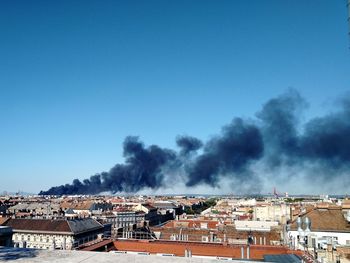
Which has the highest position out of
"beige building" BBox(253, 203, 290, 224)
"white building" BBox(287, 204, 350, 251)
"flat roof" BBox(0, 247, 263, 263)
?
"flat roof" BBox(0, 247, 263, 263)

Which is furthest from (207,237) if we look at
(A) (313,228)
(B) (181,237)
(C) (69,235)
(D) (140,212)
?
(D) (140,212)

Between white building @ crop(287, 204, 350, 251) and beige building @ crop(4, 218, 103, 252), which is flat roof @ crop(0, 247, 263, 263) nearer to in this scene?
white building @ crop(287, 204, 350, 251)

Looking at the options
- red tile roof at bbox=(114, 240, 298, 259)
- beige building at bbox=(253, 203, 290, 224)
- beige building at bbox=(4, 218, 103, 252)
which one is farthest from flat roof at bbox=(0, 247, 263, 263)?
beige building at bbox=(253, 203, 290, 224)

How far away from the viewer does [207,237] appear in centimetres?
4316

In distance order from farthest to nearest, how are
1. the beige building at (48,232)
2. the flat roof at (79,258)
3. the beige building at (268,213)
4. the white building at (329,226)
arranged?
1. the beige building at (268,213)
2. the beige building at (48,232)
3. the white building at (329,226)
4. the flat roof at (79,258)

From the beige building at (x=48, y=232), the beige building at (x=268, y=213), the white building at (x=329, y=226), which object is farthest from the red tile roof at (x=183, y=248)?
the beige building at (x=268, y=213)

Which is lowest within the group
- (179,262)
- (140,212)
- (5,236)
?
(140,212)

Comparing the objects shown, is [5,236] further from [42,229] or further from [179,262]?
[42,229]

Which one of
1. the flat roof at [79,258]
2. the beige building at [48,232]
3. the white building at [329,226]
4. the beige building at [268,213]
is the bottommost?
the beige building at [48,232]

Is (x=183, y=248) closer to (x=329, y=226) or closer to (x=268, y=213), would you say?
(x=329, y=226)

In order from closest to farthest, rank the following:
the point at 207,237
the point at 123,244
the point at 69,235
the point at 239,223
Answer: the point at 123,244 → the point at 207,237 → the point at 239,223 → the point at 69,235

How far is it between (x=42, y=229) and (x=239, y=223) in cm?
3372

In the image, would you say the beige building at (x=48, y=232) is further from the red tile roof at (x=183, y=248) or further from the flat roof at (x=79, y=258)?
the flat roof at (x=79, y=258)

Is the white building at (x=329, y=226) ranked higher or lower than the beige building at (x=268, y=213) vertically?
higher
